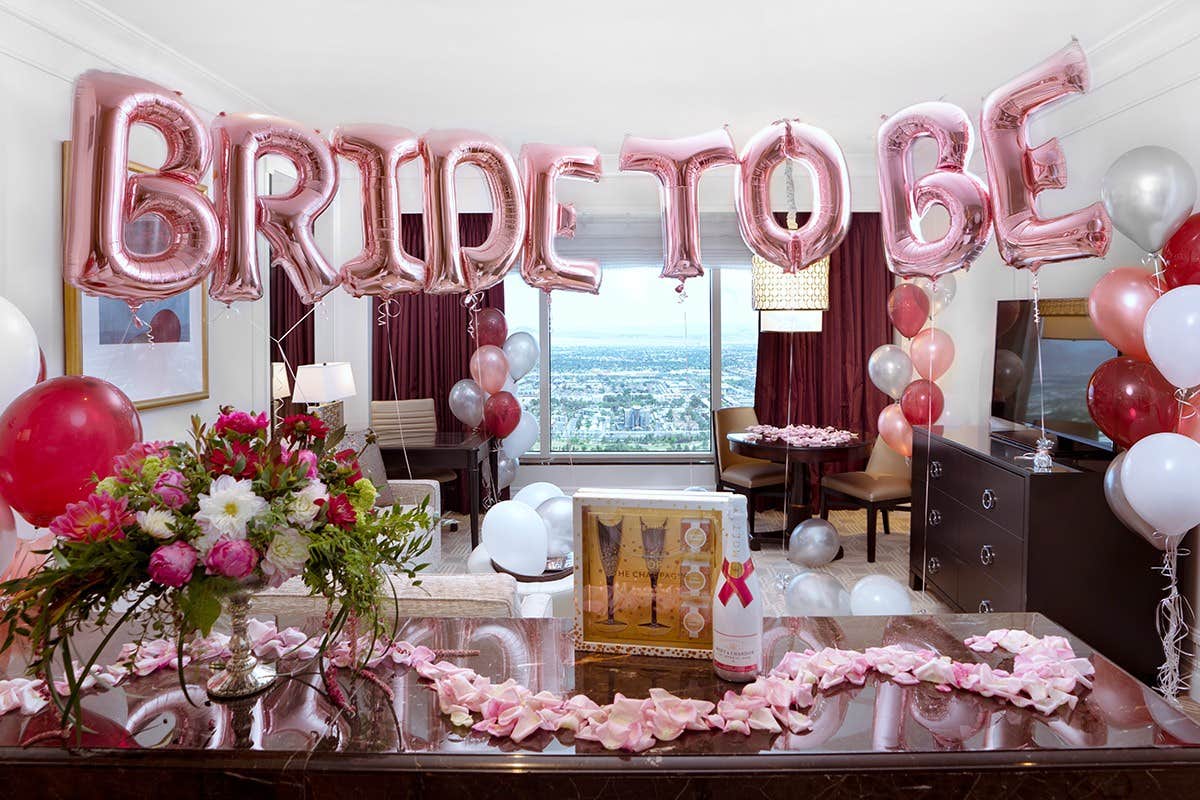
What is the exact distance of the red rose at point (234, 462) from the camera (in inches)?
52.6

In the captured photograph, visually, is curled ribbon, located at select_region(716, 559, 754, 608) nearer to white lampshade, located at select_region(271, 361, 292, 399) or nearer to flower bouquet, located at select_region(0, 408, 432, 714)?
flower bouquet, located at select_region(0, 408, 432, 714)

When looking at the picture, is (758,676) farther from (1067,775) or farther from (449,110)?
(449,110)

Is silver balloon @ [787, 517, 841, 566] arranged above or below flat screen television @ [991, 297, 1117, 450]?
below

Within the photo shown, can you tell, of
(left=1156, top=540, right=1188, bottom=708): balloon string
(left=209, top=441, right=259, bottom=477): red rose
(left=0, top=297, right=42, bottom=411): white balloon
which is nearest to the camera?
(left=209, top=441, right=259, bottom=477): red rose

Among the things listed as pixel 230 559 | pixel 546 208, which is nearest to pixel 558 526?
pixel 546 208

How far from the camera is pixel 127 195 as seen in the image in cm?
220

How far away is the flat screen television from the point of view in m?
3.71

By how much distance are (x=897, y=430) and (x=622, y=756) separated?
4.30m

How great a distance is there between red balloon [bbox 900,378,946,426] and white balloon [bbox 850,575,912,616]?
177 centimetres

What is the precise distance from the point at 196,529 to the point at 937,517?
3.93 m

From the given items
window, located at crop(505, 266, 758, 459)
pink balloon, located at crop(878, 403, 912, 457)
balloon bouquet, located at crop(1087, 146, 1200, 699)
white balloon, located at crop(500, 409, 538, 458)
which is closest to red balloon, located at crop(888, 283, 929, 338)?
pink balloon, located at crop(878, 403, 912, 457)

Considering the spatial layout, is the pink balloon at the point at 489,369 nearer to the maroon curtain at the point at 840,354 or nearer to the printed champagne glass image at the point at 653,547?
the maroon curtain at the point at 840,354

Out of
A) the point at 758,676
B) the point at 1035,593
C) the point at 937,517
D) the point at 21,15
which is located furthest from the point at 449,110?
the point at 758,676

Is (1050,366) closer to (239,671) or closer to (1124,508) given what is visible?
(1124,508)
